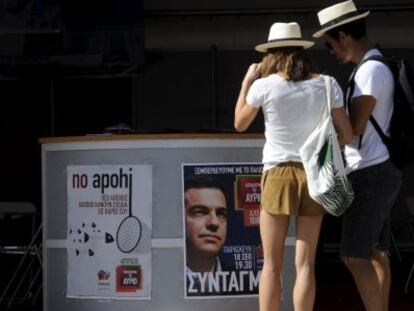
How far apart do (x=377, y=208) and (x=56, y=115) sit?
6.14 m

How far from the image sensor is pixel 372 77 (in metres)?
5.18

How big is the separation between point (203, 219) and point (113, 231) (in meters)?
0.58

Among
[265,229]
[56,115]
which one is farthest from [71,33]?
[265,229]

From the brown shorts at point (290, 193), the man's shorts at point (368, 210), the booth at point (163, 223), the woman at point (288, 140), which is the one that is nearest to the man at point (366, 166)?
the man's shorts at point (368, 210)

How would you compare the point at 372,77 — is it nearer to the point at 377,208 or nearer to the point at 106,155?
the point at 377,208

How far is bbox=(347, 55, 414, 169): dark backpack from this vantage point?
5.25 m

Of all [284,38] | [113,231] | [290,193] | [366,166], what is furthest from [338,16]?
[113,231]

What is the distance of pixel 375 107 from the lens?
5250mm

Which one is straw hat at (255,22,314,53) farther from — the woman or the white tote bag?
the white tote bag

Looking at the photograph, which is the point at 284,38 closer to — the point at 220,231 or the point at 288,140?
the point at 288,140

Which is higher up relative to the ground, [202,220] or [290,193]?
[290,193]

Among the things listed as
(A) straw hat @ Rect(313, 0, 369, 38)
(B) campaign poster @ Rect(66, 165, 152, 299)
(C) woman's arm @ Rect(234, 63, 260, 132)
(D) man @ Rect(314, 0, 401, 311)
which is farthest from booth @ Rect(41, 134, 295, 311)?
(A) straw hat @ Rect(313, 0, 369, 38)

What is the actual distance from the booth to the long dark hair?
81 cm

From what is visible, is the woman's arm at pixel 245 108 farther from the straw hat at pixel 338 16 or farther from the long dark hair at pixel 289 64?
the straw hat at pixel 338 16
